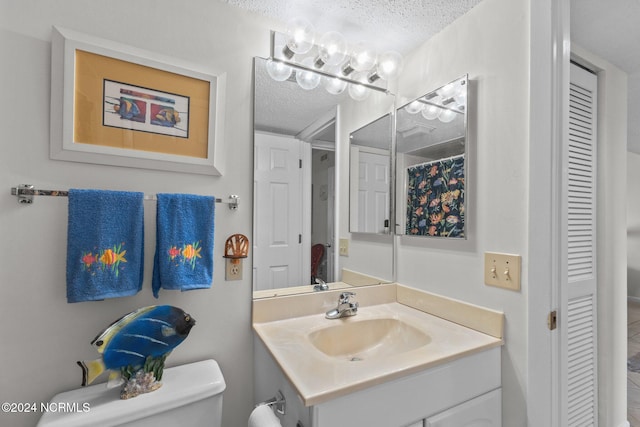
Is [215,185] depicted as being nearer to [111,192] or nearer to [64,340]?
[111,192]

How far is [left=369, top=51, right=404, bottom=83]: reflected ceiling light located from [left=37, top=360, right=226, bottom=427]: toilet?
59.8 inches

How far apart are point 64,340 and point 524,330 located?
61.1 inches

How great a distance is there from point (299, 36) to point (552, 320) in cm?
146

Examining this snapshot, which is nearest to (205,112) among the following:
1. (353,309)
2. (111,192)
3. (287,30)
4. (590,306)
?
(111,192)

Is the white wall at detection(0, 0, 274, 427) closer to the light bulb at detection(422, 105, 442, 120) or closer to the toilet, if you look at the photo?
the toilet

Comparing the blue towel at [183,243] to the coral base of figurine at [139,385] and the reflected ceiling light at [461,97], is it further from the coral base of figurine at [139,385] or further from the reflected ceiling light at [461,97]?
the reflected ceiling light at [461,97]

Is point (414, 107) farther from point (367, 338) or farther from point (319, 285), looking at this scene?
point (367, 338)

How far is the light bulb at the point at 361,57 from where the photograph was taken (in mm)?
1404

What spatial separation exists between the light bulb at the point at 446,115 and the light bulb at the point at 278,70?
2.35ft

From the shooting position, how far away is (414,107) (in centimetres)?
144

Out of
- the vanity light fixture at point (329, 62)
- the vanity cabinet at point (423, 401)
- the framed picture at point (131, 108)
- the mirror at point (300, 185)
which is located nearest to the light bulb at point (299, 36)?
the vanity light fixture at point (329, 62)

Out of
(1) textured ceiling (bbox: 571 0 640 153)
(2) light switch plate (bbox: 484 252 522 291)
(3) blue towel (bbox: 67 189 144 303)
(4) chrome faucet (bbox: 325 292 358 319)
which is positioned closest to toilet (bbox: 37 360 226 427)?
(3) blue towel (bbox: 67 189 144 303)

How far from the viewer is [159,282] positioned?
1.01m

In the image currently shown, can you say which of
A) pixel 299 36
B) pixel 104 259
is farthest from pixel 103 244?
pixel 299 36
